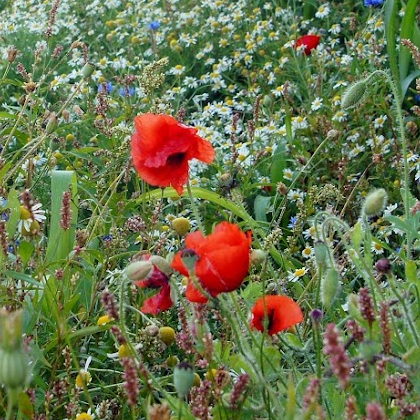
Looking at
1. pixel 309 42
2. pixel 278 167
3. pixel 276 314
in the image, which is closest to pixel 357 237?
pixel 276 314

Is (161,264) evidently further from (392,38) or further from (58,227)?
(392,38)

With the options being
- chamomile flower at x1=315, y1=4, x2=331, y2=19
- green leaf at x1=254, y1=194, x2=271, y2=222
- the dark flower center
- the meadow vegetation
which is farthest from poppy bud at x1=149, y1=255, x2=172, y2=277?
chamomile flower at x1=315, y1=4, x2=331, y2=19

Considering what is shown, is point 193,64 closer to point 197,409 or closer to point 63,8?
point 63,8

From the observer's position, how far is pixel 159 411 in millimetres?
885

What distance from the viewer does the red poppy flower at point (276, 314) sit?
125cm

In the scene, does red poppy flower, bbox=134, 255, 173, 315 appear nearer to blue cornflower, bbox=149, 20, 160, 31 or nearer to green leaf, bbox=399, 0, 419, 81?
green leaf, bbox=399, 0, 419, 81

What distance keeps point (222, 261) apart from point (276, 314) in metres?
0.20

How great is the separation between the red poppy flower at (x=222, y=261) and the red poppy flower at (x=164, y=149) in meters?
0.30

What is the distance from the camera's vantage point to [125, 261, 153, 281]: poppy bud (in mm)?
1221

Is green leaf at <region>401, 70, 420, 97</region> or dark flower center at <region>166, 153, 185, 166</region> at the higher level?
dark flower center at <region>166, 153, 185, 166</region>

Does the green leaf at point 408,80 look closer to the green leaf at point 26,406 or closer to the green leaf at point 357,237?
the green leaf at point 357,237

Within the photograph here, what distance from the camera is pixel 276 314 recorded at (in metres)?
1.28

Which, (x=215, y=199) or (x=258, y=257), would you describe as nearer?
(x=258, y=257)

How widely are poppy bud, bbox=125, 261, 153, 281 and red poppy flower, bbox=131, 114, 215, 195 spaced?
0.25 m
